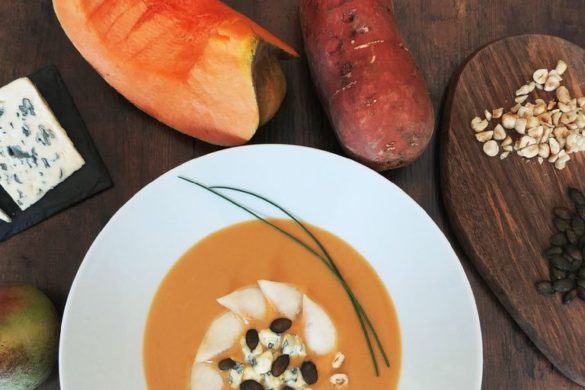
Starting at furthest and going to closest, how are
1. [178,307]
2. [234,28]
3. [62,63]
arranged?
[62,63]
[178,307]
[234,28]

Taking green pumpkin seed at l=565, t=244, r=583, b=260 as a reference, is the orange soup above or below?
above

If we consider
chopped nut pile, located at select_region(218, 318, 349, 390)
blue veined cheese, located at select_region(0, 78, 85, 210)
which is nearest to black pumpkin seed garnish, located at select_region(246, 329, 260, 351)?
chopped nut pile, located at select_region(218, 318, 349, 390)

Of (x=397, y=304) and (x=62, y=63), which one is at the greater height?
(x=62, y=63)

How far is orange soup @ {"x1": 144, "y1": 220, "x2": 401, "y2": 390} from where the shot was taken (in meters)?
0.96

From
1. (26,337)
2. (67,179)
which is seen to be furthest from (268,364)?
(67,179)

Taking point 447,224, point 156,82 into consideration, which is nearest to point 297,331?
point 447,224

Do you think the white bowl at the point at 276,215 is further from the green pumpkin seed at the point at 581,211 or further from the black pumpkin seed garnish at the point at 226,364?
the green pumpkin seed at the point at 581,211

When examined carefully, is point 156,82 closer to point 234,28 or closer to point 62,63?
point 234,28

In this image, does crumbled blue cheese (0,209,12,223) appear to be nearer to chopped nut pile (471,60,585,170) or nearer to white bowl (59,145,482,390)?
white bowl (59,145,482,390)

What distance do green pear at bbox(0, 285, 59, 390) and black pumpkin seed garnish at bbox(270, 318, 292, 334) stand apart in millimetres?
361

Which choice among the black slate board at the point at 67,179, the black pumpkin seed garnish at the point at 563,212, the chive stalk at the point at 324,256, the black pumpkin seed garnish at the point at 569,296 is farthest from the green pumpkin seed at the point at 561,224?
the black slate board at the point at 67,179

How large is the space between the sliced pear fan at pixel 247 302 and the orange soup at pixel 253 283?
0.01 m

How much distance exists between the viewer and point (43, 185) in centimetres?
102

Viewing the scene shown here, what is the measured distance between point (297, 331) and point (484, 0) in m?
0.74
